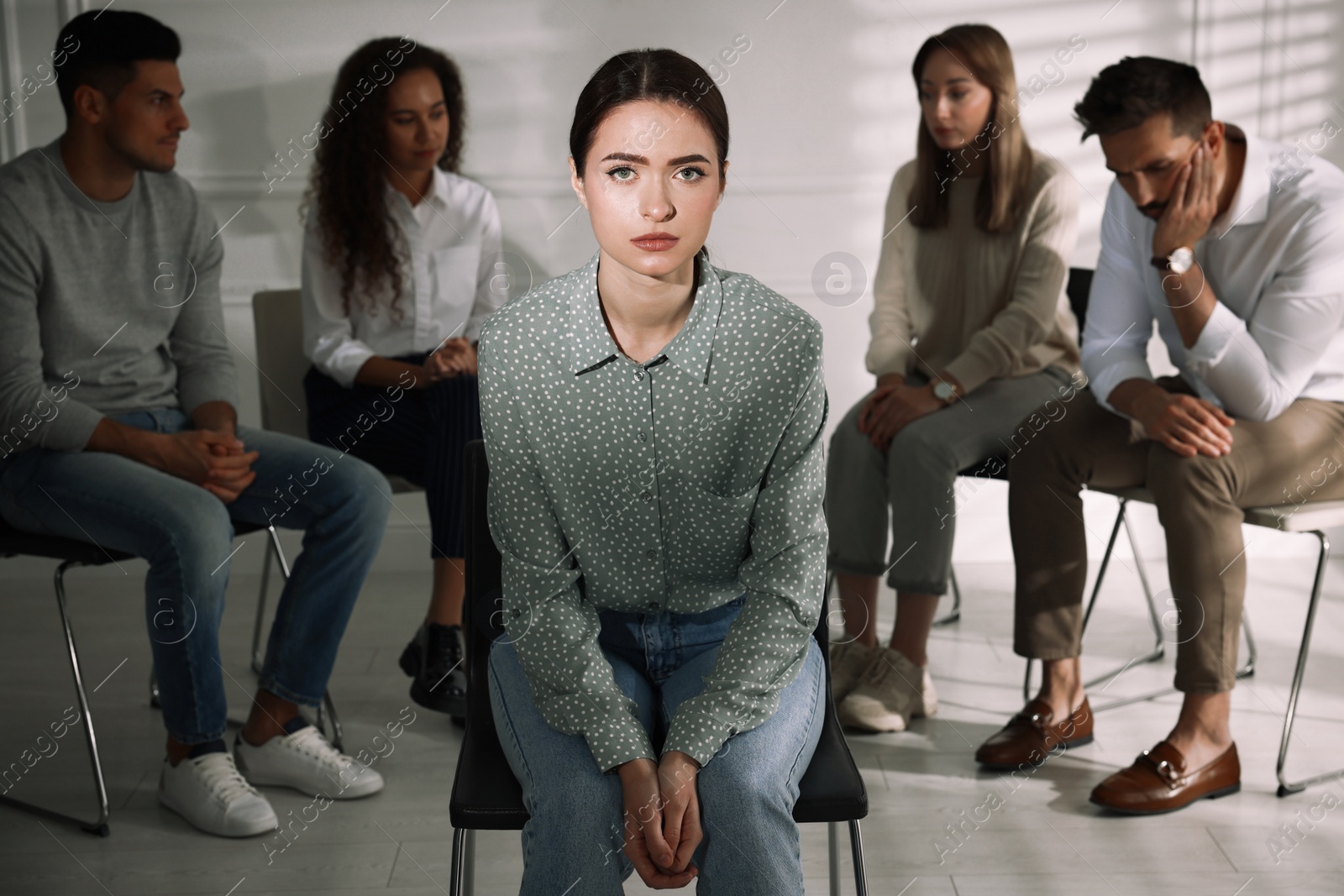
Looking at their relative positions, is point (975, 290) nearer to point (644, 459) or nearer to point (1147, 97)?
point (1147, 97)

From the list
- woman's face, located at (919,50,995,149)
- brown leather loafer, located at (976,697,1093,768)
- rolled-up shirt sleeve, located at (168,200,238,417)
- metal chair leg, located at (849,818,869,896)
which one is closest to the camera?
metal chair leg, located at (849,818,869,896)

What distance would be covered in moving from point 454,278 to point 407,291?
150 millimetres

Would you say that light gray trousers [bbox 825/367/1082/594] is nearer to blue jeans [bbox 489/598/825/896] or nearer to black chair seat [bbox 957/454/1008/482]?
black chair seat [bbox 957/454/1008/482]

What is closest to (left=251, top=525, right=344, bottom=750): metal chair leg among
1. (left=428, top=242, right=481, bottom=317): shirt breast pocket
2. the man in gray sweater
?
the man in gray sweater

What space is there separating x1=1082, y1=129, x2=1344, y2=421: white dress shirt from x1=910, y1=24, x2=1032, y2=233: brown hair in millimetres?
354

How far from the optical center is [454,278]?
311 cm

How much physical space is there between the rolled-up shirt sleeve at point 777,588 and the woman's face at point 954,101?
144 cm

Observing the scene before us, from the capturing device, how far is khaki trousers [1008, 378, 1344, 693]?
2217mm

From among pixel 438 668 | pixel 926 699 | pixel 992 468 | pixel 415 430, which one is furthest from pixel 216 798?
pixel 992 468

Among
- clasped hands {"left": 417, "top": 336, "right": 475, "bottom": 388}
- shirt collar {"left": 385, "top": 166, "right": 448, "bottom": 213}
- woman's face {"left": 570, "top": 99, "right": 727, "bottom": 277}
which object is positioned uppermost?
woman's face {"left": 570, "top": 99, "right": 727, "bottom": 277}

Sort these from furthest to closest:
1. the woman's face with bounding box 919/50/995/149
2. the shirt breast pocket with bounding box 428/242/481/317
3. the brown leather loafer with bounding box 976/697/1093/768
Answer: the shirt breast pocket with bounding box 428/242/481/317, the woman's face with bounding box 919/50/995/149, the brown leather loafer with bounding box 976/697/1093/768

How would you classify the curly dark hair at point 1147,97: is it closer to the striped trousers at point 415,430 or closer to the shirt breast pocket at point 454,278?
the striped trousers at point 415,430

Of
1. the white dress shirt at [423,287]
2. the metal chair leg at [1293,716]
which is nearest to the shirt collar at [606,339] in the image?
the metal chair leg at [1293,716]

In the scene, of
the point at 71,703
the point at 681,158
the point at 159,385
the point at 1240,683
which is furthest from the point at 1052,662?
the point at 71,703
